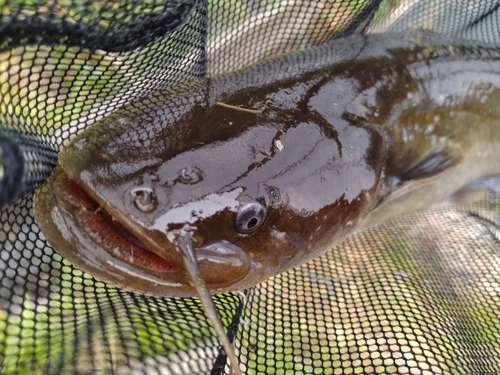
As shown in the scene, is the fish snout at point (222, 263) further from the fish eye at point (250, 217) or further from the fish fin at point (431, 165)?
the fish fin at point (431, 165)

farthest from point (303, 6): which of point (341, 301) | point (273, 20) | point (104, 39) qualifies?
point (341, 301)

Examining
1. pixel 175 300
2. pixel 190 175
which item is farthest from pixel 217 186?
pixel 175 300

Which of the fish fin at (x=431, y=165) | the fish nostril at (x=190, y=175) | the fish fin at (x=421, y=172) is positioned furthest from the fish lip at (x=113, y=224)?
the fish fin at (x=431, y=165)

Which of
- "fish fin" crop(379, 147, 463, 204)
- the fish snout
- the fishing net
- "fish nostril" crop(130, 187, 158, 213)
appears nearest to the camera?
"fish nostril" crop(130, 187, 158, 213)

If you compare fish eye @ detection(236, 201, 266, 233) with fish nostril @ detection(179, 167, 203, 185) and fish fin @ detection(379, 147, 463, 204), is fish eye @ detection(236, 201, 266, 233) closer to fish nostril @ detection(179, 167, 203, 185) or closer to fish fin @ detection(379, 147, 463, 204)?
fish nostril @ detection(179, 167, 203, 185)

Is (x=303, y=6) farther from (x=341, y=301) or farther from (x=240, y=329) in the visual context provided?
(x=240, y=329)

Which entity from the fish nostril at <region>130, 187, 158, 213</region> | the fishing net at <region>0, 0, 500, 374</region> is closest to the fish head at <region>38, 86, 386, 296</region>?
the fish nostril at <region>130, 187, 158, 213</region>
